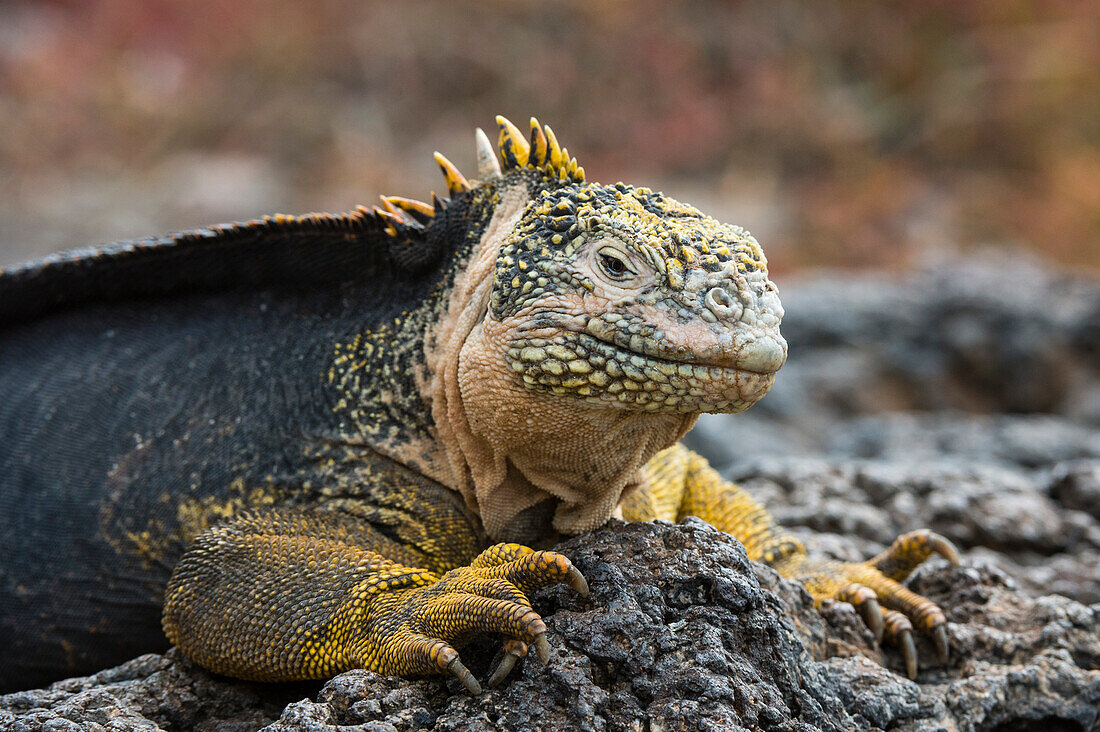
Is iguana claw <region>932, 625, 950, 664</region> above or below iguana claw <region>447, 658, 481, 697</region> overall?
above

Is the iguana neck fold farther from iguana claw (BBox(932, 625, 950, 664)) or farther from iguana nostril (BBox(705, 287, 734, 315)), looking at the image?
iguana claw (BBox(932, 625, 950, 664))

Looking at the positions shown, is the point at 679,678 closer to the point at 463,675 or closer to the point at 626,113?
the point at 463,675

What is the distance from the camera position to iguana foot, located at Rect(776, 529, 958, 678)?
362cm

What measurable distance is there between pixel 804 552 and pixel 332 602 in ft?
6.79

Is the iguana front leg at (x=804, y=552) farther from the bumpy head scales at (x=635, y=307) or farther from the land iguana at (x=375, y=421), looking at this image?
the bumpy head scales at (x=635, y=307)

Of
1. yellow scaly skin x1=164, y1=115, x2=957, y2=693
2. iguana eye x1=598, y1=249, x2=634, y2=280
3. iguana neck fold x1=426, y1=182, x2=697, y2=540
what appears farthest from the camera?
iguana neck fold x1=426, y1=182, x2=697, y2=540

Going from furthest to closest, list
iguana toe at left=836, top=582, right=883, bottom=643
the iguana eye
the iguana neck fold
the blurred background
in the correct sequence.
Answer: the blurred background
iguana toe at left=836, top=582, right=883, bottom=643
the iguana neck fold
the iguana eye

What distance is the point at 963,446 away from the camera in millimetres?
6797

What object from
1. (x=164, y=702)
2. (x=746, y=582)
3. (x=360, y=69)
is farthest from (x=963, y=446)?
(x=360, y=69)

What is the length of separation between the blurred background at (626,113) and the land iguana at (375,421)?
11758mm

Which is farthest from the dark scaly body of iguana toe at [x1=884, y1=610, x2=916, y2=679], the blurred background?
the blurred background

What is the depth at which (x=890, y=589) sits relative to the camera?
3.82 meters

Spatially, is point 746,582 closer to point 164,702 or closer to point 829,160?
point 164,702

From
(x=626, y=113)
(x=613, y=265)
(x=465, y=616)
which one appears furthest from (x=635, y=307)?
(x=626, y=113)
